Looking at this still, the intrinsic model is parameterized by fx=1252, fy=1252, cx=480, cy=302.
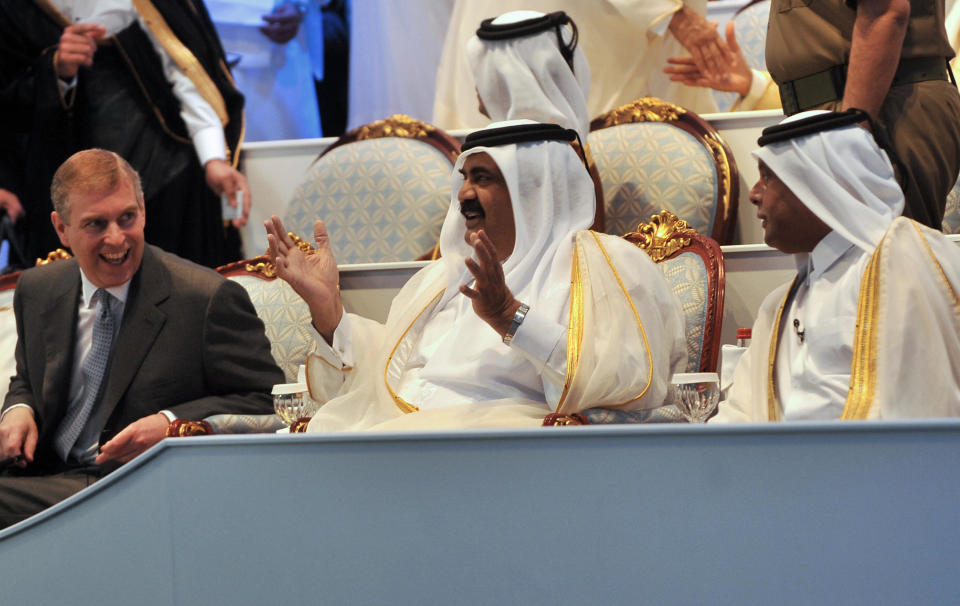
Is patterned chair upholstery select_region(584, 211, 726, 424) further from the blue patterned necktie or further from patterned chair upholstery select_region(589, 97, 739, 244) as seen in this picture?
the blue patterned necktie

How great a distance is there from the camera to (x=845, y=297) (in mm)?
2160

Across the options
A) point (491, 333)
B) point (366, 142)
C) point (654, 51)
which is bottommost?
point (491, 333)

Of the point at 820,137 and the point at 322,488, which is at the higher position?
the point at 820,137

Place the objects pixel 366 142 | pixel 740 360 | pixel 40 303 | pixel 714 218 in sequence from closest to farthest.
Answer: pixel 740 360 < pixel 40 303 < pixel 714 218 < pixel 366 142

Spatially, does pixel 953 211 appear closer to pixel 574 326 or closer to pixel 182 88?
pixel 574 326

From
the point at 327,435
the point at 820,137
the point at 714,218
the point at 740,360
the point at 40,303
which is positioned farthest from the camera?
the point at 714,218

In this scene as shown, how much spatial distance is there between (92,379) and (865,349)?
5.41 feet

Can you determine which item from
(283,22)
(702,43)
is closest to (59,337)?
(702,43)

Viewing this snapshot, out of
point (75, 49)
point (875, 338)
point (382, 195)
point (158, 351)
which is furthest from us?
point (75, 49)

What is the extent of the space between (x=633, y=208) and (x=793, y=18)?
0.72m

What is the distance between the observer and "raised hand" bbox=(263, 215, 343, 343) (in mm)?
2578

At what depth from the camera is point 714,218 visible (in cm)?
324

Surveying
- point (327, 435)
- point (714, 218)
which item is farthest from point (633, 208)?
point (327, 435)

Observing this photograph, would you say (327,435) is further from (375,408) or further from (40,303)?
(40,303)
